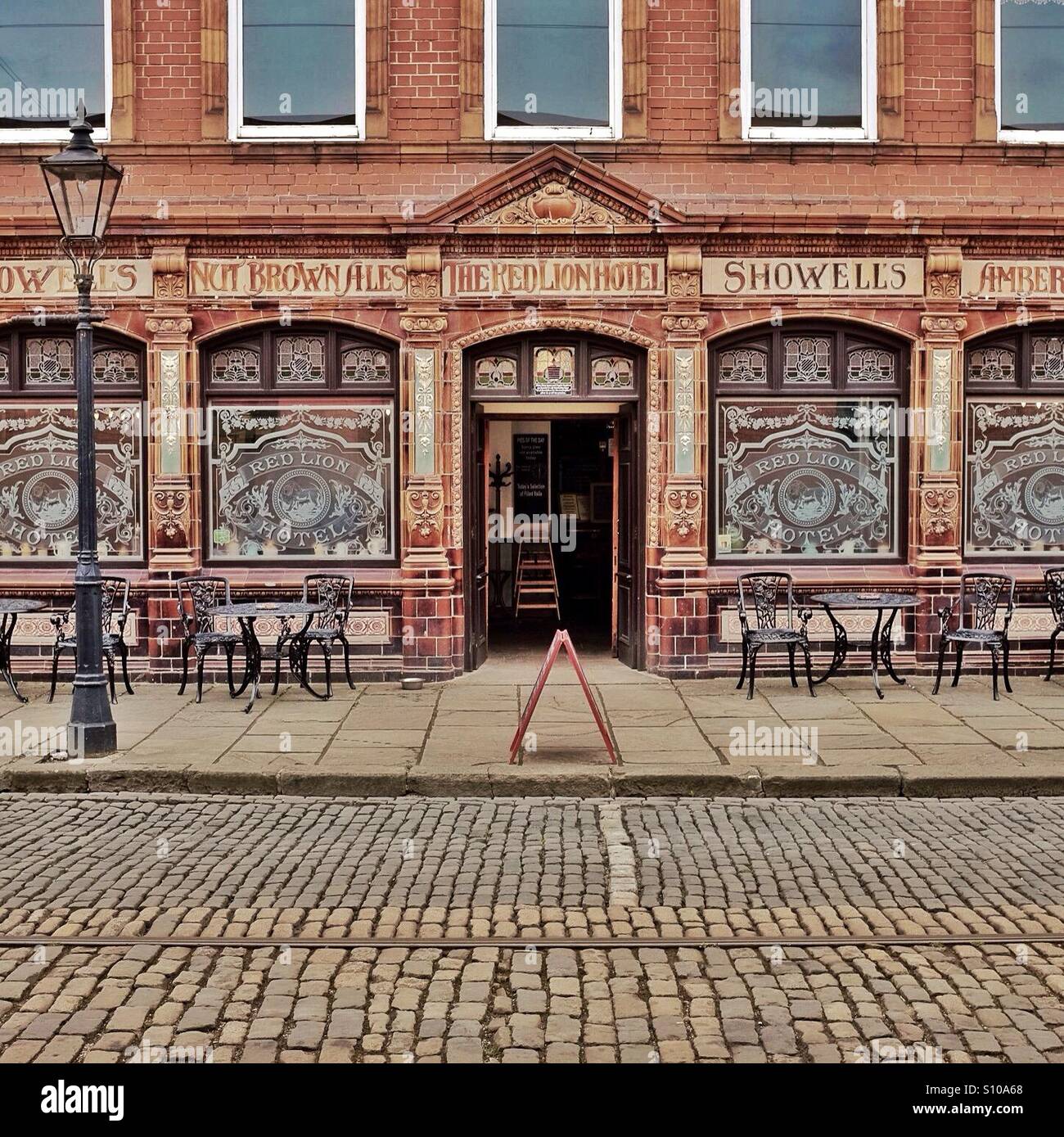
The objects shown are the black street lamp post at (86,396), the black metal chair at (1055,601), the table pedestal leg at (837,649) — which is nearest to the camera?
the black street lamp post at (86,396)

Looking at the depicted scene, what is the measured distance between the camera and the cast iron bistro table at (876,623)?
12023 millimetres

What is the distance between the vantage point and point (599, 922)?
19.7ft

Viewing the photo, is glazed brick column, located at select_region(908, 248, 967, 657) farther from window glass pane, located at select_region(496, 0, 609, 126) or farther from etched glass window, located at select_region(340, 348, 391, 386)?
etched glass window, located at select_region(340, 348, 391, 386)

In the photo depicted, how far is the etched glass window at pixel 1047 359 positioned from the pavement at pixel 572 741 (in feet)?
10.4

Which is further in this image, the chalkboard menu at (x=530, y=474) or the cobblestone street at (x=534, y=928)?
the chalkboard menu at (x=530, y=474)

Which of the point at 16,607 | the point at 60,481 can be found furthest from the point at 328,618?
the point at 60,481

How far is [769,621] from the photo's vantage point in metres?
12.8

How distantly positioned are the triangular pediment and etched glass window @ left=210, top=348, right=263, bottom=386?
7.60 ft

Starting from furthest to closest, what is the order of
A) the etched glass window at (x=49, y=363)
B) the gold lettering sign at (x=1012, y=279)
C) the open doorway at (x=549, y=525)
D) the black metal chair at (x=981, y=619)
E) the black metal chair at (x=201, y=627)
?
1. the open doorway at (x=549, y=525)
2. the etched glass window at (x=49, y=363)
3. the gold lettering sign at (x=1012, y=279)
4. the black metal chair at (x=981, y=619)
5. the black metal chair at (x=201, y=627)

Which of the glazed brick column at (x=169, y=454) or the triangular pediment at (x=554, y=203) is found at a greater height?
the triangular pediment at (x=554, y=203)

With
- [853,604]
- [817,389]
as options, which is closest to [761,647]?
[853,604]

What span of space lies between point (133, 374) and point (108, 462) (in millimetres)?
950

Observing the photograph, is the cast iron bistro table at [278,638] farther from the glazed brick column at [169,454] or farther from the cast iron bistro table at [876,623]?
the cast iron bistro table at [876,623]

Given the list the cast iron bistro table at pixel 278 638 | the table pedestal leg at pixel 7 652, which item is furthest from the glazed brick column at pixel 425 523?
the table pedestal leg at pixel 7 652
